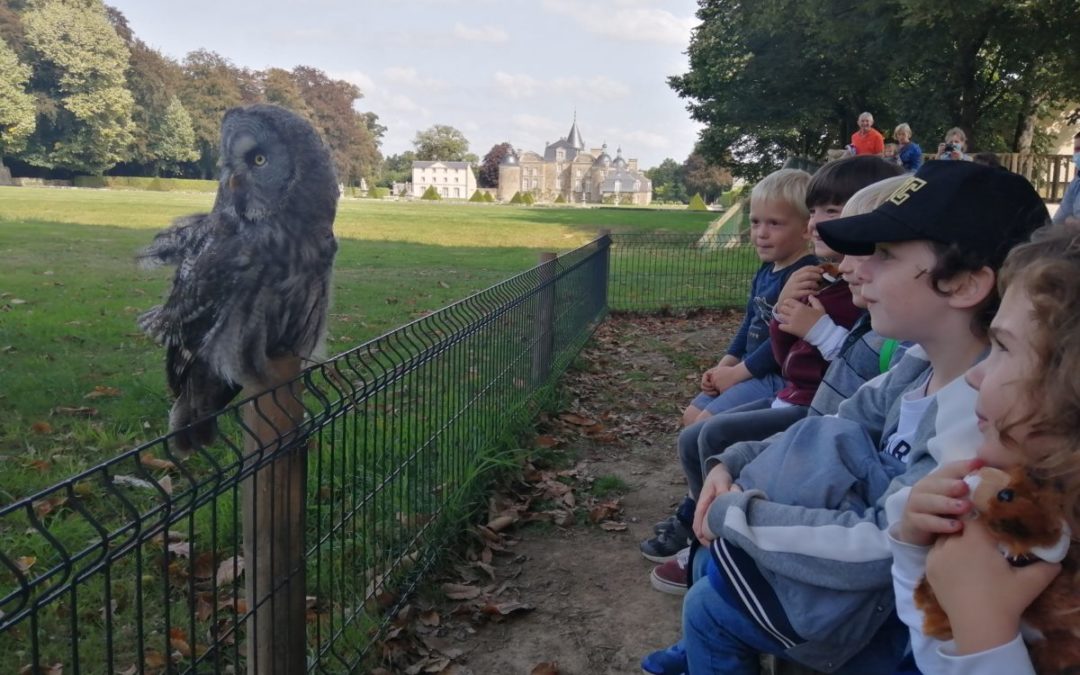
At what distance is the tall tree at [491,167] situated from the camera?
456 feet

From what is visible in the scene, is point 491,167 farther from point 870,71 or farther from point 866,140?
point 866,140

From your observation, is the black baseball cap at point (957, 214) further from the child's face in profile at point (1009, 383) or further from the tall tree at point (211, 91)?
the tall tree at point (211, 91)

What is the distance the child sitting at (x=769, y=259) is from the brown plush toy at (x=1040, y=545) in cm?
251

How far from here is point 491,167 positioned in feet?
457

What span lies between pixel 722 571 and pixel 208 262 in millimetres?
1849

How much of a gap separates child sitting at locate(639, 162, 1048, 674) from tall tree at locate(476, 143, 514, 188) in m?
139

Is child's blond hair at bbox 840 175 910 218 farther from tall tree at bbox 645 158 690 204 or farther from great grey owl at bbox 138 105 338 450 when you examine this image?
tall tree at bbox 645 158 690 204

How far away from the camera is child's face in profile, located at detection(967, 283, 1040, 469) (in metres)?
1.44

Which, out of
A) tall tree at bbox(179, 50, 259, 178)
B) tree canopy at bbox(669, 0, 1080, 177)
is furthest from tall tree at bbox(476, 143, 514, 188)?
tall tree at bbox(179, 50, 259, 178)

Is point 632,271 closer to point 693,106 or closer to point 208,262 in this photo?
point 208,262

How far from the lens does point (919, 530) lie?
1537 millimetres

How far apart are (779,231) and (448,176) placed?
13201 cm

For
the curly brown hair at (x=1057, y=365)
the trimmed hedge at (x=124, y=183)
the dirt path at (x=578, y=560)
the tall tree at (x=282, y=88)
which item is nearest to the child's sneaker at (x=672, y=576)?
the dirt path at (x=578, y=560)

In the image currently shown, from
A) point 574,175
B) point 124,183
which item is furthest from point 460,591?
point 574,175
